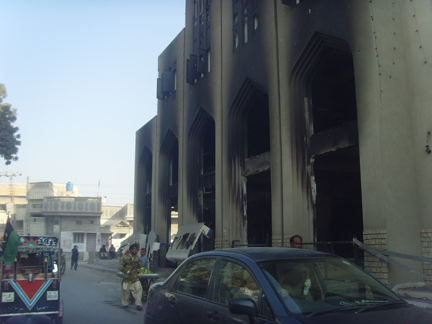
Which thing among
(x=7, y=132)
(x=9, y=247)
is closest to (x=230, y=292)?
(x=9, y=247)

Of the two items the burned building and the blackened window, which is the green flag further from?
the blackened window

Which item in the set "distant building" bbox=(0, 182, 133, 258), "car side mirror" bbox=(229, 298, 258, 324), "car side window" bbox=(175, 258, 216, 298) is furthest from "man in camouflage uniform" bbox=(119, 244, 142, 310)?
"distant building" bbox=(0, 182, 133, 258)

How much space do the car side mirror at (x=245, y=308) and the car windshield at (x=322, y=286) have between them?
11.1 inches

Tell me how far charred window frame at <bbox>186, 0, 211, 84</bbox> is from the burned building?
0.22 ft

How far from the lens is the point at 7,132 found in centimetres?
3275

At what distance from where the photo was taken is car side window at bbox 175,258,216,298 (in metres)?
4.70

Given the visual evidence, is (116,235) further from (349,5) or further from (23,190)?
(349,5)

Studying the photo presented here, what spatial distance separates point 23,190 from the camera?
75625 mm

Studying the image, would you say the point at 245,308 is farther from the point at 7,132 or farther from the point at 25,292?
the point at 7,132

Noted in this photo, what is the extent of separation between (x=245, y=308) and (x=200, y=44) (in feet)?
61.5

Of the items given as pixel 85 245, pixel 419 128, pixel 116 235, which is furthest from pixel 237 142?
pixel 116 235

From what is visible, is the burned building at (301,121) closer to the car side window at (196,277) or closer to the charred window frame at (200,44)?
the charred window frame at (200,44)

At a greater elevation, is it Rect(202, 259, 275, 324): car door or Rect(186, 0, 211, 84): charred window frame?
Rect(186, 0, 211, 84): charred window frame

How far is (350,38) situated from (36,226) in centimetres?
5267
